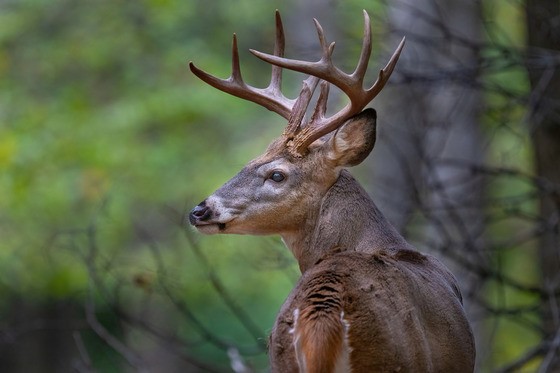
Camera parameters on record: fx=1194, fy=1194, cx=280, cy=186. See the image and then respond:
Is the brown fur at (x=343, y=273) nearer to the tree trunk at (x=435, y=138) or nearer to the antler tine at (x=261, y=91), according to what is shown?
the antler tine at (x=261, y=91)

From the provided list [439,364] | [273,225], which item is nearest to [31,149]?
[273,225]

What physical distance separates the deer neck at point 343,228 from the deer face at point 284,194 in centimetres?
5

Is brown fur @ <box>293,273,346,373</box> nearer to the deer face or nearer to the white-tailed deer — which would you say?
the white-tailed deer

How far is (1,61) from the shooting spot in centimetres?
1597

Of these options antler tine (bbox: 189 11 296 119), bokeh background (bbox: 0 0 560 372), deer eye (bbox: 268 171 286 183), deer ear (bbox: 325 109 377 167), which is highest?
antler tine (bbox: 189 11 296 119)

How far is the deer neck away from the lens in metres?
5.68

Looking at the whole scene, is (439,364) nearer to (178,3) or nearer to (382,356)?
(382,356)

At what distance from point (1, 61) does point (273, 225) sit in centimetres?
1087

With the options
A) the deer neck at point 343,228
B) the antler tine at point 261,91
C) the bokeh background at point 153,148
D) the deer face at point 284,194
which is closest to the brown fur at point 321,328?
the deer neck at point 343,228

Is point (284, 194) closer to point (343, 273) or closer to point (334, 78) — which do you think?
point (334, 78)

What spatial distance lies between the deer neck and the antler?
0.28m

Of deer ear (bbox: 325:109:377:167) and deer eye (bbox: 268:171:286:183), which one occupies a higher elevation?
deer ear (bbox: 325:109:377:167)

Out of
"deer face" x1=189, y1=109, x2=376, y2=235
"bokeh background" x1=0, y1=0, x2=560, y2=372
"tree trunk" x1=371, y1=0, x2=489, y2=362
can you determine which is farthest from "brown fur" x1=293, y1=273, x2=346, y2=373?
"bokeh background" x1=0, y1=0, x2=560, y2=372

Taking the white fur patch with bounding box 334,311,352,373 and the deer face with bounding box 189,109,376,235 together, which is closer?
the white fur patch with bounding box 334,311,352,373
